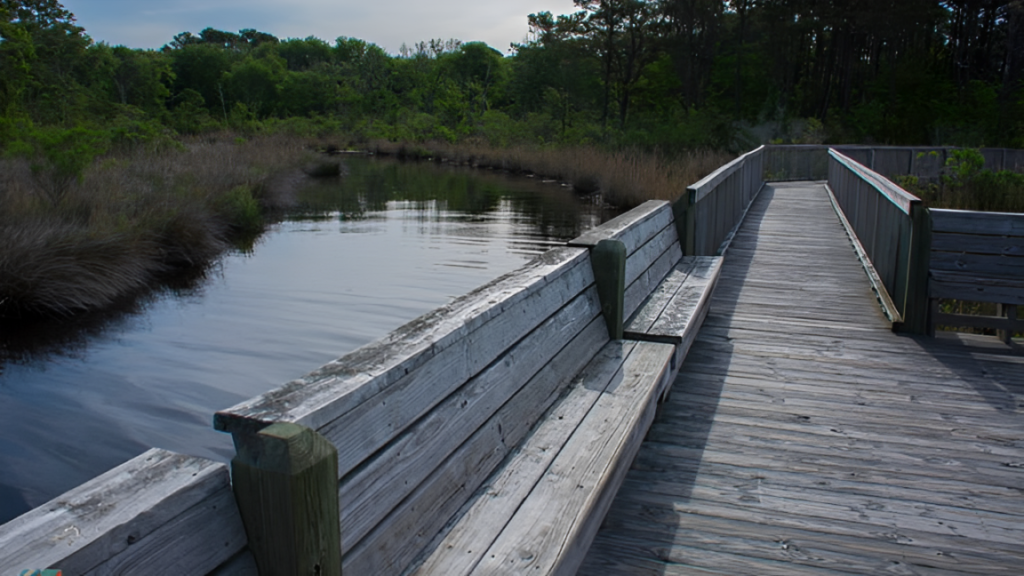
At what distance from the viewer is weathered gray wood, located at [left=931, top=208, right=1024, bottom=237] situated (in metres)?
5.89

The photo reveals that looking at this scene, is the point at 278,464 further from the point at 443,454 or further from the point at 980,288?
the point at 980,288

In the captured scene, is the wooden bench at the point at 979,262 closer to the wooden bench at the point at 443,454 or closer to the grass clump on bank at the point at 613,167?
the wooden bench at the point at 443,454

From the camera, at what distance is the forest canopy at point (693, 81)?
102 feet

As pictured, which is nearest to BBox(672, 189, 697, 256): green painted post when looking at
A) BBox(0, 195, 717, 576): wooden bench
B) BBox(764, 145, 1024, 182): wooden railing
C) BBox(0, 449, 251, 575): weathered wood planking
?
BBox(0, 195, 717, 576): wooden bench

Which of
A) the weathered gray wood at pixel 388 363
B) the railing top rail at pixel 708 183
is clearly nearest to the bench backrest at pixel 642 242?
the railing top rail at pixel 708 183

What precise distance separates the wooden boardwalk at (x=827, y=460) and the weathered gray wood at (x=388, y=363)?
103 cm

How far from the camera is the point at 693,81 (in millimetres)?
49500

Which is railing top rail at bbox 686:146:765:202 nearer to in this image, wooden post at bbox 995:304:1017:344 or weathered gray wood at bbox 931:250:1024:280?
weathered gray wood at bbox 931:250:1024:280

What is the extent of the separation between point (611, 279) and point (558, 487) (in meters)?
1.79

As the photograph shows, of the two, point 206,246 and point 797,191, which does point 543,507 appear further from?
point 797,191

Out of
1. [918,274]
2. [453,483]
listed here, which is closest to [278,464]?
[453,483]

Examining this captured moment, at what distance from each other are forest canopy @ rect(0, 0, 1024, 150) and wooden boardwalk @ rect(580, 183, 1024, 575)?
16.7 meters

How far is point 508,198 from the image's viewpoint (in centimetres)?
2394

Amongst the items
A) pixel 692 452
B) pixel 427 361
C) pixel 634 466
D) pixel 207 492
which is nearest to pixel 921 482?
pixel 692 452
